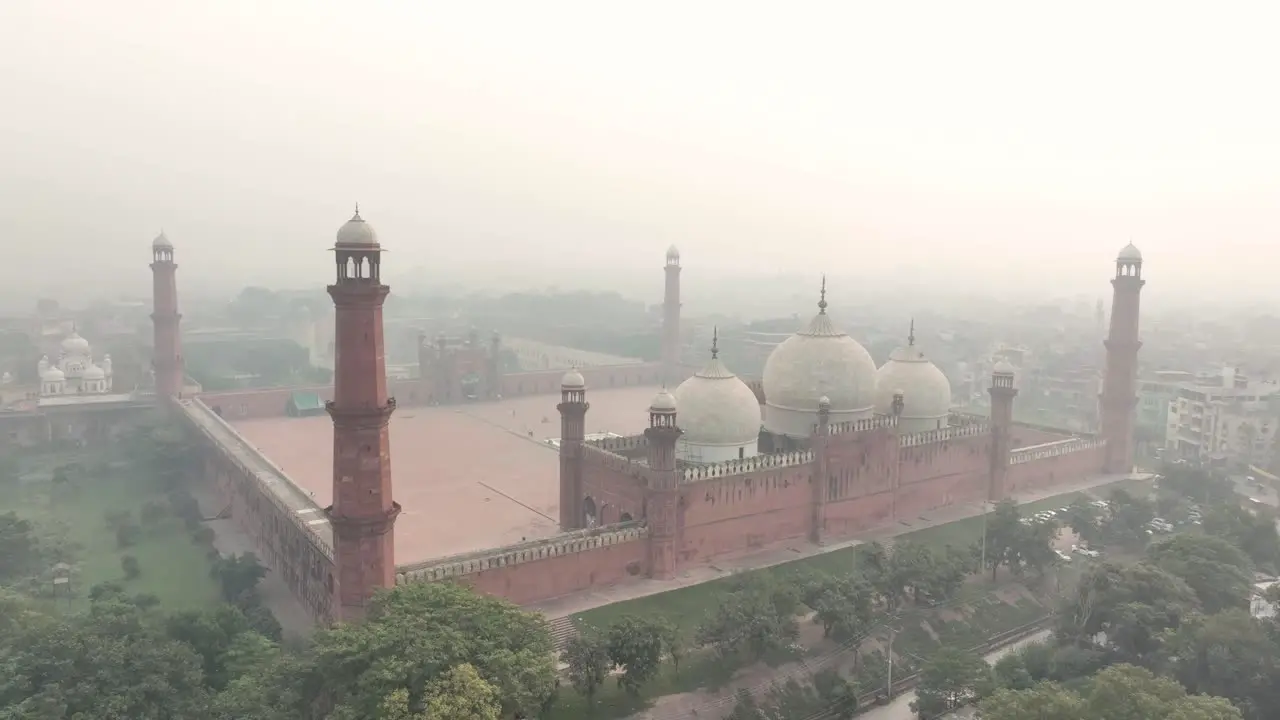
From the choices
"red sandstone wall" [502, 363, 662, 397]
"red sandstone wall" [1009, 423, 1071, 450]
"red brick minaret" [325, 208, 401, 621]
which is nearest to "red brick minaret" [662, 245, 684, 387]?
"red sandstone wall" [502, 363, 662, 397]

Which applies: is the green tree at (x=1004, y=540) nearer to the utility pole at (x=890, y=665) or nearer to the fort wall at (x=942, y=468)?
the fort wall at (x=942, y=468)

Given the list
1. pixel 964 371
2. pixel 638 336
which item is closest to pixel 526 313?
pixel 638 336

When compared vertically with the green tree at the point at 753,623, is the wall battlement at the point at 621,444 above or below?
above

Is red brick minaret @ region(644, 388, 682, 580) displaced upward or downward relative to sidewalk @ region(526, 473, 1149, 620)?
upward

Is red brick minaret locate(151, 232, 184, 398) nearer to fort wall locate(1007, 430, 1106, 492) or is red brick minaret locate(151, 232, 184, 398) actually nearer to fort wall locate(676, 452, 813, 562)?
fort wall locate(676, 452, 813, 562)

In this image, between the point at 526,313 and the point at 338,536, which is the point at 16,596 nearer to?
the point at 338,536

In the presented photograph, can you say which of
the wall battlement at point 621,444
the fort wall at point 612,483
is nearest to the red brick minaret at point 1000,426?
the wall battlement at point 621,444

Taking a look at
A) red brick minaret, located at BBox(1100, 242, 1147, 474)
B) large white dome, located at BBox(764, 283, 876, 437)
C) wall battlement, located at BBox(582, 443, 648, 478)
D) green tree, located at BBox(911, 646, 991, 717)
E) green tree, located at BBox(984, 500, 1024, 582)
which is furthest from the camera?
red brick minaret, located at BBox(1100, 242, 1147, 474)
